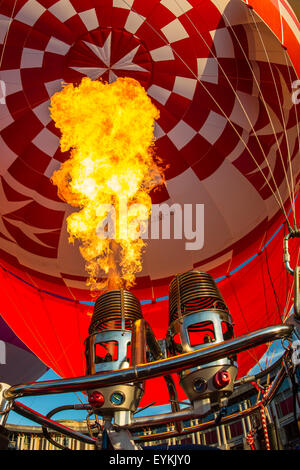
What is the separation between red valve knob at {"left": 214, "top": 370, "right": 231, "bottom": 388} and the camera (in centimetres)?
199

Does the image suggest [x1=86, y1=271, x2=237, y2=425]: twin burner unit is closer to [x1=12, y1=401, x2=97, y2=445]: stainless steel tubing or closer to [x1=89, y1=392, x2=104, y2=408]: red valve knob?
[x1=89, y1=392, x2=104, y2=408]: red valve knob

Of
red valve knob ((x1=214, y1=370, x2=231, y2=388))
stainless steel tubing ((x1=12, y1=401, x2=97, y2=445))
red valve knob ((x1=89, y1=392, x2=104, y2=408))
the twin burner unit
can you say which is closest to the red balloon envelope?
the twin burner unit

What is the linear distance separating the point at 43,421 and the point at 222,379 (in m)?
1.07

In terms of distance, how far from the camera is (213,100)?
478 cm

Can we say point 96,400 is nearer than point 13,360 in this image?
Yes

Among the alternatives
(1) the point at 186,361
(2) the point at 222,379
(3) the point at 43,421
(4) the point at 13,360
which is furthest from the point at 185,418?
(4) the point at 13,360

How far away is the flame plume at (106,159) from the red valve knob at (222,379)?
9.74 feet

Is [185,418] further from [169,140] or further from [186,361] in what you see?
[169,140]

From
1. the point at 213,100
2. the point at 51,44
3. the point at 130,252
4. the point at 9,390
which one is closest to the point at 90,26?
the point at 51,44

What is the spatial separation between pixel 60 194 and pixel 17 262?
109cm

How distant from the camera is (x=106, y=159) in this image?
15.5ft

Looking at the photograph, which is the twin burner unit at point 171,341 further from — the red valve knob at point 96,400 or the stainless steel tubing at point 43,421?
the stainless steel tubing at point 43,421

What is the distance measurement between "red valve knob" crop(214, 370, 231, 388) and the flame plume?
2.97 metres
